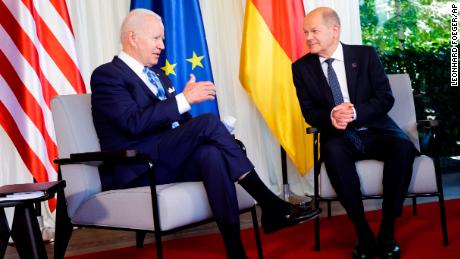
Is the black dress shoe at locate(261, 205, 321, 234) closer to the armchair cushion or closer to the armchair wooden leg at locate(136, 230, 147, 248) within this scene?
the armchair cushion

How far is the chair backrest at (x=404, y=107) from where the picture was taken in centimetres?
367

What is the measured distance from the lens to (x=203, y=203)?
2.73m

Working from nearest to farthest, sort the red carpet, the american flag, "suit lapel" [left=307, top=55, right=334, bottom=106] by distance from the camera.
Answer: the red carpet
"suit lapel" [left=307, top=55, right=334, bottom=106]
the american flag

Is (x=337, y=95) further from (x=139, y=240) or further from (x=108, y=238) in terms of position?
(x=108, y=238)

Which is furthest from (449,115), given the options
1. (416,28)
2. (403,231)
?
(403,231)

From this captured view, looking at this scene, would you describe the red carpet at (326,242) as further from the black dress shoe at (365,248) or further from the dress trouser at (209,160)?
the dress trouser at (209,160)

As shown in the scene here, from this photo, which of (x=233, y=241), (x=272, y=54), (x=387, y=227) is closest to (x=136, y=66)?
(x=233, y=241)

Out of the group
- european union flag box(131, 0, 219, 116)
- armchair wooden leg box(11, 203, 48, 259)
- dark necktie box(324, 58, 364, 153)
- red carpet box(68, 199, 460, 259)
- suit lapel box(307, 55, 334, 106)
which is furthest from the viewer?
european union flag box(131, 0, 219, 116)

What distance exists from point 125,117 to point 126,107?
55mm

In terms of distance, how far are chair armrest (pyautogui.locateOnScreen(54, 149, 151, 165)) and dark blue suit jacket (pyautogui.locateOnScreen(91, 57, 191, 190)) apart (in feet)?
0.49

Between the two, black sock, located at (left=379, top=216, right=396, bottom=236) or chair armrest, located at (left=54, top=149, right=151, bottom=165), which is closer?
chair armrest, located at (left=54, top=149, right=151, bottom=165)

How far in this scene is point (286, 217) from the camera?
2855mm

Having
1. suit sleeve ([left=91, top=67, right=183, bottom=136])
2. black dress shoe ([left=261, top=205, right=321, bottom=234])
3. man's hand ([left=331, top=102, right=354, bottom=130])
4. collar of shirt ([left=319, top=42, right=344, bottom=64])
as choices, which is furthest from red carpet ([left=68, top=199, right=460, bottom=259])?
collar of shirt ([left=319, top=42, right=344, bottom=64])

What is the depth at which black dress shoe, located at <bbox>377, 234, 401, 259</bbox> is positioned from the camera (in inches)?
118
